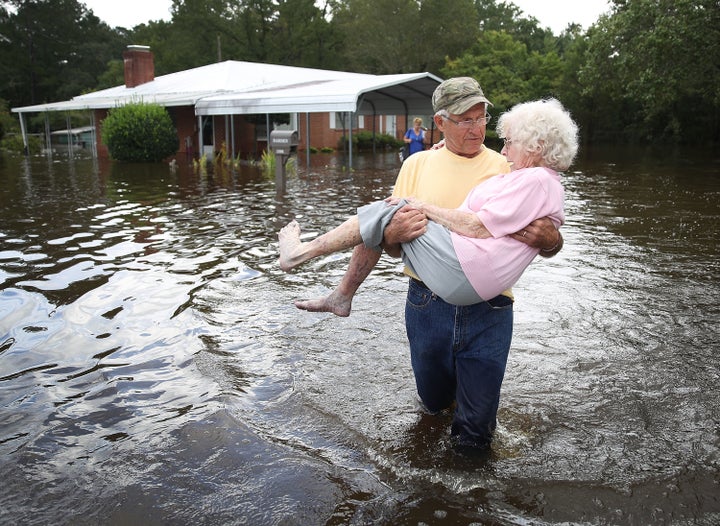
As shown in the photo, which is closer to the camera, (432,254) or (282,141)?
(432,254)

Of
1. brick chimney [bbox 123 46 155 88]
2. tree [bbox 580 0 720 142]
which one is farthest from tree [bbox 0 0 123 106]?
tree [bbox 580 0 720 142]

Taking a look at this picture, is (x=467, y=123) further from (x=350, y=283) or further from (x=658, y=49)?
(x=658, y=49)

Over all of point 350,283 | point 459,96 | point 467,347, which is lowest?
point 467,347

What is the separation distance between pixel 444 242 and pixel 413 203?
0.89 feet

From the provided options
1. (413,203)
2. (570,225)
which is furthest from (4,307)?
(570,225)

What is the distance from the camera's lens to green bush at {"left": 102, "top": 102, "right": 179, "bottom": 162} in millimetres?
25562

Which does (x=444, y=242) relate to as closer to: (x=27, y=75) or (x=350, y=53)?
(x=350, y=53)

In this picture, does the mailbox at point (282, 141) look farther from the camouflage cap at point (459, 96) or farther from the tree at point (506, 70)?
the tree at point (506, 70)

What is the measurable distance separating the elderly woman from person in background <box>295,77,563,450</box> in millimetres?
81

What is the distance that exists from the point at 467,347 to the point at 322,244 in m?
0.85

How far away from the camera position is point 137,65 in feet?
113

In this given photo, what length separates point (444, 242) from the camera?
2.87 m

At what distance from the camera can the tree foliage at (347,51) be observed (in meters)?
44.0

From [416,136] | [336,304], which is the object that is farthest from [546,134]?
[416,136]
